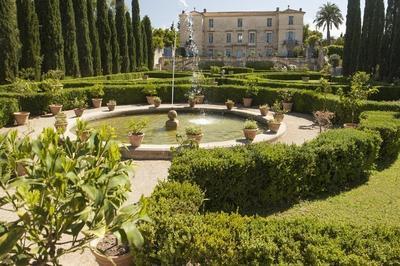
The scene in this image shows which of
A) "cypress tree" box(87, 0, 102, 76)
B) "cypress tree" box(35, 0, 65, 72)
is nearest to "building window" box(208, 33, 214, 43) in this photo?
"cypress tree" box(87, 0, 102, 76)

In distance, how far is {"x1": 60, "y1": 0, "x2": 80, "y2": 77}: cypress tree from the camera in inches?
1006

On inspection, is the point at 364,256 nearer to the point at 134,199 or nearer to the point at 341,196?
the point at 341,196

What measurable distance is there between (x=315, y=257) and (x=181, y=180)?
2790 mm

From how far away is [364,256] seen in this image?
356 centimetres

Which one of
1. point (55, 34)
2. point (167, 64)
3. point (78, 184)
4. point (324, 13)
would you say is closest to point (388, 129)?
point (78, 184)

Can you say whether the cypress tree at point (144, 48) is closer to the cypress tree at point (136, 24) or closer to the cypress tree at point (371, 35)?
the cypress tree at point (136, 24)

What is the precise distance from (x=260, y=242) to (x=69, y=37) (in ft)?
82.8

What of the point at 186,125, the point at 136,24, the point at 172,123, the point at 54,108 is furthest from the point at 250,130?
the point at 136,24

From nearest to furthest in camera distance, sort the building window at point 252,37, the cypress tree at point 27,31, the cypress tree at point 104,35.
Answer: the cypress tree at point 27,31 → the cypress tree at point 104,35 → the building window at point 252,37

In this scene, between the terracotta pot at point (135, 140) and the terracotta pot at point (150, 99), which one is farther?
the terracotta pot at point (150, 99)

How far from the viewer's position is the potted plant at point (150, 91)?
19.8 metres

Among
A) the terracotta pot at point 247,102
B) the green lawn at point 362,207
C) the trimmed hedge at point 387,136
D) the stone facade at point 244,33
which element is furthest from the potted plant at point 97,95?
the stone facade at point 244,33

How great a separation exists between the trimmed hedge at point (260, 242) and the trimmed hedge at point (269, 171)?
6.07 feet

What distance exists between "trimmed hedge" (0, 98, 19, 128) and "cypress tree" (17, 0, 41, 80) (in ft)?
29.3
